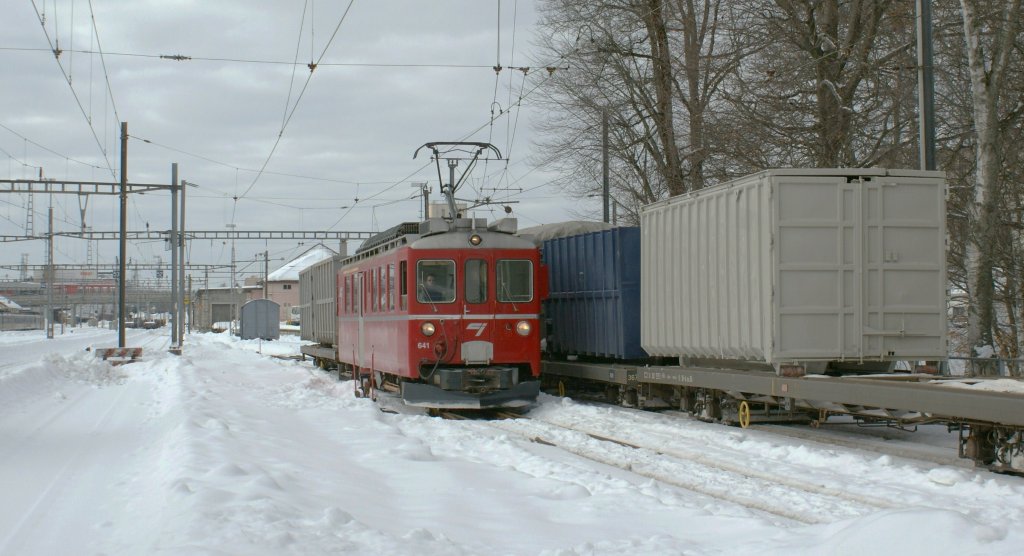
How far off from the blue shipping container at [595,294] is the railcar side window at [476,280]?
2.12 meters

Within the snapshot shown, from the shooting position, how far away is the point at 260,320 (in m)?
64.5

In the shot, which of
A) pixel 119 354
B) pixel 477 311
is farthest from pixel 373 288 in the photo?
pixel 119 354

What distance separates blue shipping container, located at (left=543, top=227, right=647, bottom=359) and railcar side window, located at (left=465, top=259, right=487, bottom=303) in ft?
6.97

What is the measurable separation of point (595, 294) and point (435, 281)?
9.74 feet

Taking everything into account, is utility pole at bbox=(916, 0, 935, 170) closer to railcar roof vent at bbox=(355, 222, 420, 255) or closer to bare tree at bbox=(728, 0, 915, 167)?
bare tree at bbox=(728, 0, 915, 167)

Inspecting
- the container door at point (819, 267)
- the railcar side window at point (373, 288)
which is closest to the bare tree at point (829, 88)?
the container door at point (819, 267)

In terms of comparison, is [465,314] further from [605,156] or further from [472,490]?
[605,156]

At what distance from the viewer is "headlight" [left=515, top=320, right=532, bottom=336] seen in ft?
53.2

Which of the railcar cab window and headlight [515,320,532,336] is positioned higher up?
the railcar cab window

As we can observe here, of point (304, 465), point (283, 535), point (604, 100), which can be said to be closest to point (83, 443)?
point (304, 465)

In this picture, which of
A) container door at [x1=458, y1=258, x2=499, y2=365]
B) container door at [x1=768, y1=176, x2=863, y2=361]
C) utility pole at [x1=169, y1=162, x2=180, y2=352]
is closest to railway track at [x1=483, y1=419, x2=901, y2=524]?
container door at [x1=768, y1=176, x2=863, y2=361]

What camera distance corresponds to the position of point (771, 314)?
38.5ft

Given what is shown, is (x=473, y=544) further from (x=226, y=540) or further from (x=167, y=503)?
(x=167, y=503)

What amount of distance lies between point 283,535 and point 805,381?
23.3 feet
